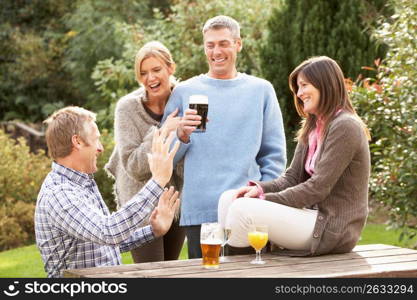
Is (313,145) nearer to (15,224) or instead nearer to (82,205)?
(82,205)

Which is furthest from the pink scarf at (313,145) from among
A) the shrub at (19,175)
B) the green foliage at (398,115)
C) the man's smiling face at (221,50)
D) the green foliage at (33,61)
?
the green foliage at (33,61)

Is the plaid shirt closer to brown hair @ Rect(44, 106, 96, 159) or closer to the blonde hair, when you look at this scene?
brown hair @ Rect(44, 106, 96, 159)

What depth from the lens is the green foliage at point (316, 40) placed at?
8367 mm

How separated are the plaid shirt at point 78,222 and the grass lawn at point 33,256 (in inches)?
127

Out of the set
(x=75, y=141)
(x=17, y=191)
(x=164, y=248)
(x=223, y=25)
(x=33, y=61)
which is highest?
(x=223, y=25)

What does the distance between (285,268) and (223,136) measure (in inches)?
39.1

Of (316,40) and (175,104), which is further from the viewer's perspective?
(316,40)

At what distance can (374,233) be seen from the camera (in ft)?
27.4

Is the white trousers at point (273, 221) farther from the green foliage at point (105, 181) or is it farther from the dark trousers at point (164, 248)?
the green foliage at point (105, 181)

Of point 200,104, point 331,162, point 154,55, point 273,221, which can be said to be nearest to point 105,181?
point 154,55

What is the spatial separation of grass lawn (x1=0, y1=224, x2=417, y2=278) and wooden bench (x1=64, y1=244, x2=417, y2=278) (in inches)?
126

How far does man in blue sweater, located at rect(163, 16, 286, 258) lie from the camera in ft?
13.8

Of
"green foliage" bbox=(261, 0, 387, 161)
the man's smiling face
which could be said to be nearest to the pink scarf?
the man's smiling face

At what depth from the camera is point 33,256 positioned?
24.9ft
